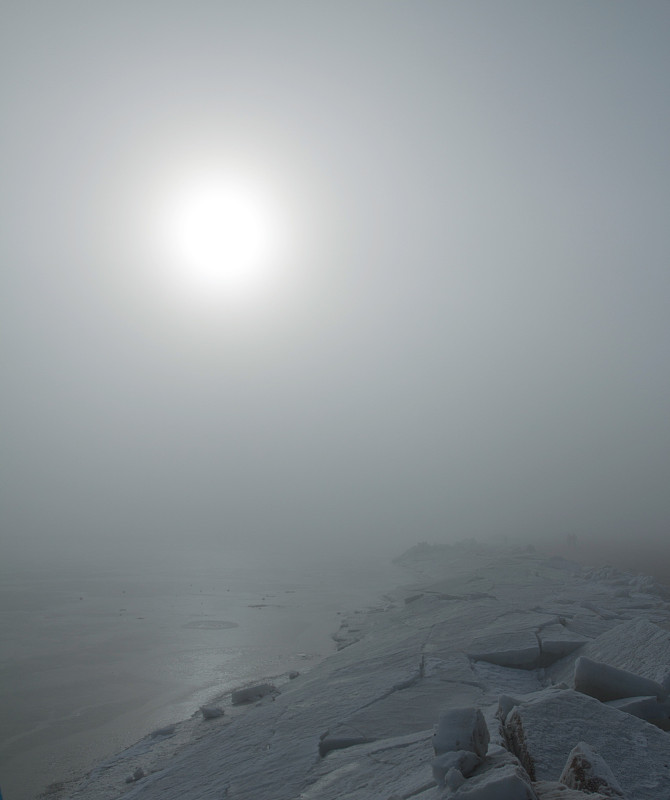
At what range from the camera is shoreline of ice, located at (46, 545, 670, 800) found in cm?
365

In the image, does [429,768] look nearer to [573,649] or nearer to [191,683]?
[573,649]

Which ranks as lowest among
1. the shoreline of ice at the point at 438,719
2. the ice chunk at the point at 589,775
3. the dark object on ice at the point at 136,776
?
the dark object on ice at the point at 136,776

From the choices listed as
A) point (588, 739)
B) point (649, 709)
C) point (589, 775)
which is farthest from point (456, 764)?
point (649, 709)

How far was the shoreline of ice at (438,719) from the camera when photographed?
144 inches

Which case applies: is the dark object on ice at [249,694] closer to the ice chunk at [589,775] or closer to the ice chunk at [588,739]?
the ice chunk at [588,739]

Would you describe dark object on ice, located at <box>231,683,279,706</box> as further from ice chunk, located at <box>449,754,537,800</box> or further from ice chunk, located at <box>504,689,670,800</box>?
→ ice chunk, located at <box>449,754,537,800</box>

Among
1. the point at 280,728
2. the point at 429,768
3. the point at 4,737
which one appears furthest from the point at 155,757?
the point at 429,768

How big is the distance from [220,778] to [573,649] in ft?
18.9

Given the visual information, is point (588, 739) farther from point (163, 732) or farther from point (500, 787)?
point (163, 732)

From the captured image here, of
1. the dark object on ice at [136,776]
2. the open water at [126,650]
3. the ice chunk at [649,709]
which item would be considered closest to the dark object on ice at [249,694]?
the open water at [126,650]

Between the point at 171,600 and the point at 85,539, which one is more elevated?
the point at 85,539

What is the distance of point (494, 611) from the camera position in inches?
450

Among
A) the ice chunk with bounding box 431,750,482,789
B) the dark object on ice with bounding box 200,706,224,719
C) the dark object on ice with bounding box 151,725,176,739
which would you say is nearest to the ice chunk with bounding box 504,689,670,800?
the ice chunk with bounding box 431,750,482,789

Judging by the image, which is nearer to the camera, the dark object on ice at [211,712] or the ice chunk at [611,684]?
the ice chunk at [611,684]
